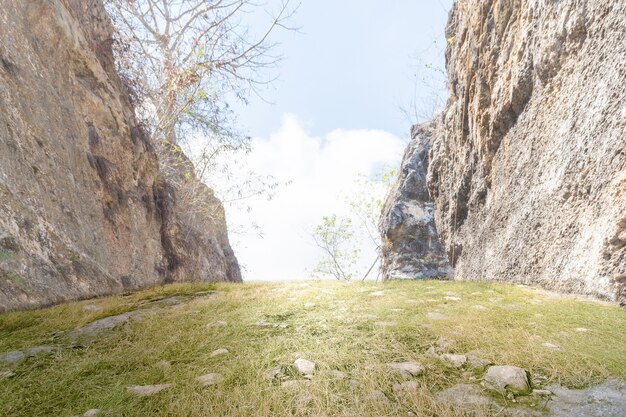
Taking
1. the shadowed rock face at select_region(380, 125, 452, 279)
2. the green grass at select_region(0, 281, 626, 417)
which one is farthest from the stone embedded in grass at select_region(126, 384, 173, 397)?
the shadowed rock face at select_region(380, 125, 452, 279)

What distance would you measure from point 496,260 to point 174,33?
12.5m

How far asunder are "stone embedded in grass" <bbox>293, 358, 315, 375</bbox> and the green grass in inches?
2.5

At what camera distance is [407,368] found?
7.66 feet

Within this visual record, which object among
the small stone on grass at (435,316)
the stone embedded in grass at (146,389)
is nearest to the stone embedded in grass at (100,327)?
the stone embedded in grass at (146,389)

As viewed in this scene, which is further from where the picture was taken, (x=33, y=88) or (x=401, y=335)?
(x=33, y=88)

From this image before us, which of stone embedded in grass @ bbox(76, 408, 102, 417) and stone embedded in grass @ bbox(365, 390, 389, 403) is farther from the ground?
stone embedded in grass @ bbox(365, 390, 389, 403)

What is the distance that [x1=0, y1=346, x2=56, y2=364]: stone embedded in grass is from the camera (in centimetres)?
278

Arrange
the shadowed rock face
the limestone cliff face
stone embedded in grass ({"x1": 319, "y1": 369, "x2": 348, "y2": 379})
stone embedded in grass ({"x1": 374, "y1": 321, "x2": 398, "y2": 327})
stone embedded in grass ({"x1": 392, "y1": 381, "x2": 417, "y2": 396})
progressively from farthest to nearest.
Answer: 1. the shadowed rock face
2. the limestone cliff face
3. stone embedded in grass ({"x1": 374, "y1": 321, "x2": 398, "y2": 327})
4. stone embedded in grass ({"x1": 319, "y1": 369, "x2": 348, "y2": 379})
5. stone embedded in grass ({"x1": 392, "y1": 381, "x2": 417, "y2": 396})

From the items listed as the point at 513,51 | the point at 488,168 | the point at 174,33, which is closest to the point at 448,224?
the point at 488,168

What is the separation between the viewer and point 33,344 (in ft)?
10.3

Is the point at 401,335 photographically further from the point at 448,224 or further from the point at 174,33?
the point at 174,33

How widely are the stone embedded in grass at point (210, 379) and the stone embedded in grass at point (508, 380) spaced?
5.27 feet

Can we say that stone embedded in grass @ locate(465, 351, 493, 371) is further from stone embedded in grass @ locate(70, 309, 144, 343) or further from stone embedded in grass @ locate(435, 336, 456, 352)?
stone embedded in grass @ locate(70, 309, 144, 343)

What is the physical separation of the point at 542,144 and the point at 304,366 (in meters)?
4.74
